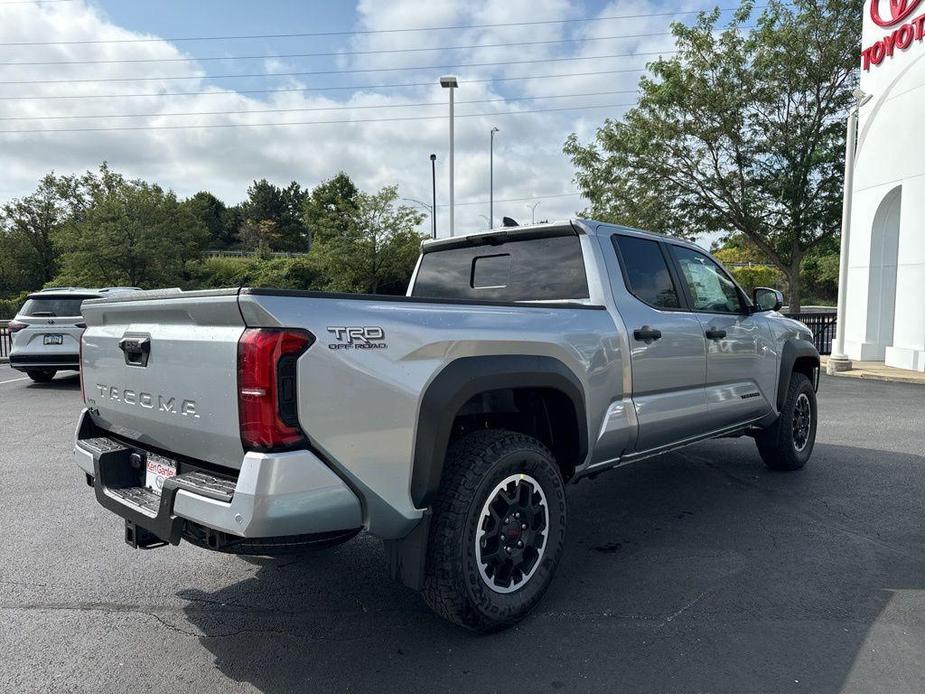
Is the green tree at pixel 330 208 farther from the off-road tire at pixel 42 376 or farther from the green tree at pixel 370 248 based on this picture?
the off-road tire at pixel 42 376

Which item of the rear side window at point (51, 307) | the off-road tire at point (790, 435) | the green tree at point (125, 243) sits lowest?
the off-road tire at point (790, 435)

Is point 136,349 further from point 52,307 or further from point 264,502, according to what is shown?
point 52,307

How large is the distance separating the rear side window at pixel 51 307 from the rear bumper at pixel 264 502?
9989 mm

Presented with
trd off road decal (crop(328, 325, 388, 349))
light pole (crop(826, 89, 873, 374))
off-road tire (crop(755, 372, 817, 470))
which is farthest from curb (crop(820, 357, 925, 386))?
trd off road decal (crop(328, 325, 388, 349))

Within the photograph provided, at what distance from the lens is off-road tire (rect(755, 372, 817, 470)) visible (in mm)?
5449

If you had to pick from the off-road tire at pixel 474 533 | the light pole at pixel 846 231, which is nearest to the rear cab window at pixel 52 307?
the off-road tire at pixel 474 533

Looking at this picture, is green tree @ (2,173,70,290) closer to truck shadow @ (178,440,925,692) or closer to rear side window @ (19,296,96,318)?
rear side window @ (19,296,96,318)

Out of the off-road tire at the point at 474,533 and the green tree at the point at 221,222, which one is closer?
the off-road tire at the point at 474,533

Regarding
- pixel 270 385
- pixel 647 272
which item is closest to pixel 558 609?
pixel 270 385

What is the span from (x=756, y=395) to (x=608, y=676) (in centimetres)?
306

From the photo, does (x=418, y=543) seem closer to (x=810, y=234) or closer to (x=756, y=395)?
(x=756, y=395)

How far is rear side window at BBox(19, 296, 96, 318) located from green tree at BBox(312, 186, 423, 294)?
81.3ft

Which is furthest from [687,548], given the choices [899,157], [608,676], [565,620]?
[899,157]

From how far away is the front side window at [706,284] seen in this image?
15.1ft
